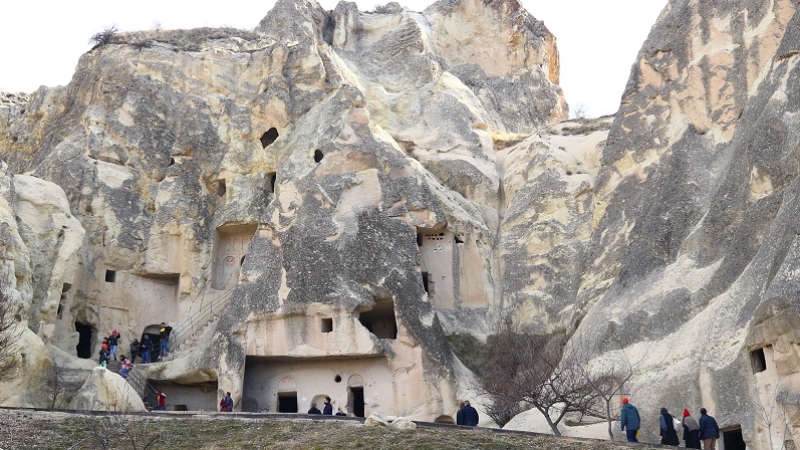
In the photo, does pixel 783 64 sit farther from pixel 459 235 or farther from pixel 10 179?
pixel 10 179

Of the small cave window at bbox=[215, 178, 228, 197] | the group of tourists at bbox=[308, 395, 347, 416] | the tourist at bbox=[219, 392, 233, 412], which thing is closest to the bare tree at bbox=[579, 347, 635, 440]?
the group of tourists at bbox=[308, 395, 347, 416]

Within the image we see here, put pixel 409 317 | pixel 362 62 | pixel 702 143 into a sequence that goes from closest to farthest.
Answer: pixel 702 143 < pixel 409 317 < pixel 362 62

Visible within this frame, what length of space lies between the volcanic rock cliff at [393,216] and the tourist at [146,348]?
37.6 inches

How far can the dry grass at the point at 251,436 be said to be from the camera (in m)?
16.6

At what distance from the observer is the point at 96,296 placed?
30719mm

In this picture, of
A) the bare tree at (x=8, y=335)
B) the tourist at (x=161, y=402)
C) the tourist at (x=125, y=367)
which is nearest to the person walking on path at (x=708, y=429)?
the bare tree at (x=8, y=335)

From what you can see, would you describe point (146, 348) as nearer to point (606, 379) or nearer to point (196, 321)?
point (196, 321)

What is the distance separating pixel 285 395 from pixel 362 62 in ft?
49.5

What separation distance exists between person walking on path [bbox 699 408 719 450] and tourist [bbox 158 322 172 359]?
16765mm

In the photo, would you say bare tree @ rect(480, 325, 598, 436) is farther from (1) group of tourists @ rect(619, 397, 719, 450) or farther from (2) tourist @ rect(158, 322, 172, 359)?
(2) tourist @ rect(158, 322, 172, 359)

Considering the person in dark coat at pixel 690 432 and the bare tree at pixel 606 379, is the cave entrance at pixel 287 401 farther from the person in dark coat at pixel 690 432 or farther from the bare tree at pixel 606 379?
the person in dark coat at pixel 690 432

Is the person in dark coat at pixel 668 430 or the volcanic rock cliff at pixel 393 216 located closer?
the person in dark coat at pixel 668 430

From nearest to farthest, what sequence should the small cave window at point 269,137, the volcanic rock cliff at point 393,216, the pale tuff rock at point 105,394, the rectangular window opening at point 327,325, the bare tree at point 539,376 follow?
the bare tree at point 539,376 < the volcanic rock cliff at point 393,216 < the pale tuff rock at point 105,394 < the rectangular window opening at point 327,325 < the small cave window at point 269,137

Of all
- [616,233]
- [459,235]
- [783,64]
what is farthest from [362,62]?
[783,64]
